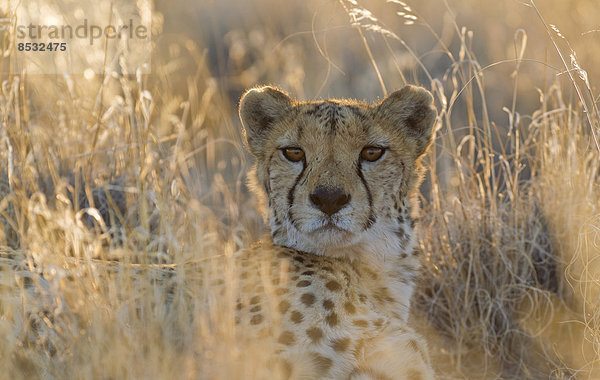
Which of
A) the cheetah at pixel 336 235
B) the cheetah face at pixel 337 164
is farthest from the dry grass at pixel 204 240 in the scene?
the cheetah face at pixel 337 164

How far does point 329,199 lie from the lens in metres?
2.46

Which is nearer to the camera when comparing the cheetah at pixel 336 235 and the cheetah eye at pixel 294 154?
the cheetah at pixel 336 235

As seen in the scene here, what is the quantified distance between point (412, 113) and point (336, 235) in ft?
2.26

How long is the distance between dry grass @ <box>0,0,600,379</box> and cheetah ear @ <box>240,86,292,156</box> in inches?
16.3

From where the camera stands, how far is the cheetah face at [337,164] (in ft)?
8.24

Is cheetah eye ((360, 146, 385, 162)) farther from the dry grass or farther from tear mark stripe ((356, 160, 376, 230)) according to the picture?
the dry grass

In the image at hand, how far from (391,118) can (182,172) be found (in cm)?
161

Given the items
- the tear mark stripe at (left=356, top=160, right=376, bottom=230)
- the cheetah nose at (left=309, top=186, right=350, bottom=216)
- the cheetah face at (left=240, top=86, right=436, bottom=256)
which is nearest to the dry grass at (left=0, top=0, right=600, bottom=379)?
the cheetah face at (left=240, top=86, right=436, bottom=256)

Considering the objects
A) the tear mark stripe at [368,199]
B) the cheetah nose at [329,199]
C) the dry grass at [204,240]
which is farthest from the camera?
the tear mark stripe at [368,199]

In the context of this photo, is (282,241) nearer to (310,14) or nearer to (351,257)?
(351,257)

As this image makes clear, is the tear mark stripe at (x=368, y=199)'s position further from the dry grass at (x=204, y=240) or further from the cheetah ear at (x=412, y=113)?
the dry grass at (x=204, y=240)

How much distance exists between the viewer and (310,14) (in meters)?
8.66

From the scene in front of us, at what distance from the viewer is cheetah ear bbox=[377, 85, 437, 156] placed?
2861mm

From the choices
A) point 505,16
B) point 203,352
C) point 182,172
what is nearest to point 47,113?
point 182,172
